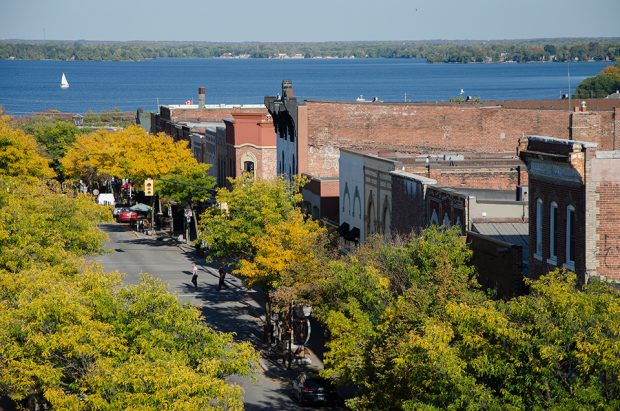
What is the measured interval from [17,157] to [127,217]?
18.1 metres

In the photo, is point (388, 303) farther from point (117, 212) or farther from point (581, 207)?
point (117, 212)

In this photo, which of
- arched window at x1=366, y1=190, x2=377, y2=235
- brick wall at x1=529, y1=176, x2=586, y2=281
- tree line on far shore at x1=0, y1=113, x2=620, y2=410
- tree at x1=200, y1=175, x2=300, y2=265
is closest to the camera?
tree line on far shore at x1=0, y1=113, x2=620, y2=410

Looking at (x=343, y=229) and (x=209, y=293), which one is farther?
(x=209, y=293)

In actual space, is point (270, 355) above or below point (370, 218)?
below

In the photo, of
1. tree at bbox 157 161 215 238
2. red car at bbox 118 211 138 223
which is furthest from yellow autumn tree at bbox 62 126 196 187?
red car at bbox 118 211 138 223

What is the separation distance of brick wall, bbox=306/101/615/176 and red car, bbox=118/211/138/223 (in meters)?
28.6

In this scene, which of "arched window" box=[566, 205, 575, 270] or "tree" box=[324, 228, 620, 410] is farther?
"arched window" box=[566, 205, 575, 270]

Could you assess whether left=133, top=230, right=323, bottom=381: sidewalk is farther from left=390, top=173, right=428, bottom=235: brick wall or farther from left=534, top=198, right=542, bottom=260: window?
left=534, top=198, right=542, bottom=260: window

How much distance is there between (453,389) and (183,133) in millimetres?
90800

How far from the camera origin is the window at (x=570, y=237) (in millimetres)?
37594

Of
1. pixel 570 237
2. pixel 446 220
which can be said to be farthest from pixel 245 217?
pixel 570 237

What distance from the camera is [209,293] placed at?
225 feet

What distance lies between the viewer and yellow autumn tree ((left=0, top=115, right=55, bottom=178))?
8675 cm

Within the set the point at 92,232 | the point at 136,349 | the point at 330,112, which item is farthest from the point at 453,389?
the point at 330,112
